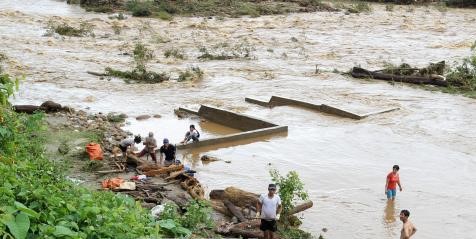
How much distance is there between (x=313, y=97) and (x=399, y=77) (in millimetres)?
4271

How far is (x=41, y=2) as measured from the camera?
50.5 metres

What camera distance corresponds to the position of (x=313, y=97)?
23062 mm

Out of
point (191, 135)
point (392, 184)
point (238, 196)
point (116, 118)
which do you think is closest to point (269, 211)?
point (238, 196)

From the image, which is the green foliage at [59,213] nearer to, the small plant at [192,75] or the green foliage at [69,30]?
the small plant at [192,75]

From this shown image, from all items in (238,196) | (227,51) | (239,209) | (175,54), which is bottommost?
(239,209)

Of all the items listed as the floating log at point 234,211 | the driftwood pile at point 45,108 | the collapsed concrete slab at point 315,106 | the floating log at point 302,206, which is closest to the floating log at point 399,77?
the collapsed concrete slab at point 315,106

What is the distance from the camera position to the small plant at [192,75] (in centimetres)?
2502

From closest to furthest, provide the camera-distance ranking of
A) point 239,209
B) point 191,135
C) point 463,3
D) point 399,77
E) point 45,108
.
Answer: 1. point 239,209
2. point 191,135
3. point 45,108
4. point 399,77
5. point 463,3

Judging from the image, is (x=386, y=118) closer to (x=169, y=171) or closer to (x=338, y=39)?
(x=169, y=171)

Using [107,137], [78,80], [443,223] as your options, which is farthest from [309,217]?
[78,80]

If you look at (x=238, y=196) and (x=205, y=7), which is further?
(x=205, y=7)

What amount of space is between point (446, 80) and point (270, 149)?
10829 mm

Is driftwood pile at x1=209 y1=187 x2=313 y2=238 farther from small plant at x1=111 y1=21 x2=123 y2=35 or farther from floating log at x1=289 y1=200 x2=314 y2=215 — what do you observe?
small plant at x1=111 y1=21 x2=123 y2=35

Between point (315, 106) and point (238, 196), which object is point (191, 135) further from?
point (315, 106)
